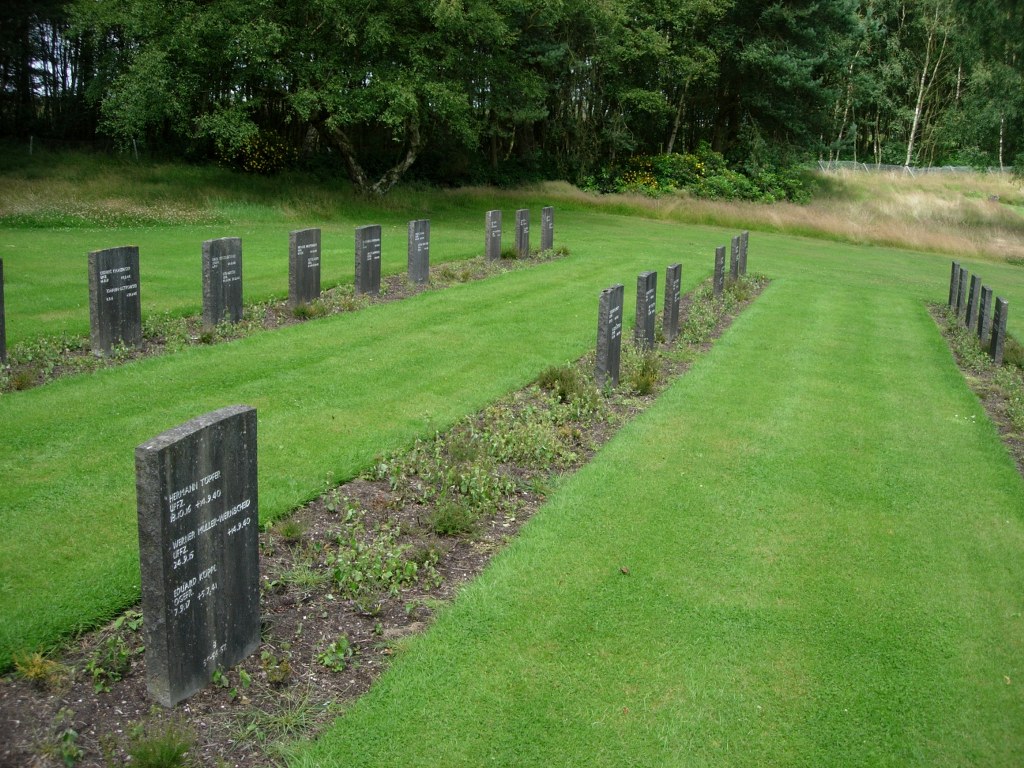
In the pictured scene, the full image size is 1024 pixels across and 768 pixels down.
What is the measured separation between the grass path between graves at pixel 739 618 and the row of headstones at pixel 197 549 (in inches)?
30.5

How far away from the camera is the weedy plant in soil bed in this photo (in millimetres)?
4457

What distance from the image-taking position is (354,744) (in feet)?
14.9

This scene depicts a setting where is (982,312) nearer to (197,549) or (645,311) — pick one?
(645,311)

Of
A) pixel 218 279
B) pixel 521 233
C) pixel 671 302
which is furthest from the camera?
pixel 521 233

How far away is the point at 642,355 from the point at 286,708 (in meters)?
8.20

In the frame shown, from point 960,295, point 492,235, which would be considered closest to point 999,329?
point 960,295

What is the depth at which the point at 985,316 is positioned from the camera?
619 inches

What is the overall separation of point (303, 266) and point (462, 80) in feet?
62.0

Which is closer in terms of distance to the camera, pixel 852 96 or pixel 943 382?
pixel 943 382

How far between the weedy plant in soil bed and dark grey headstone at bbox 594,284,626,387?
1.12 metres

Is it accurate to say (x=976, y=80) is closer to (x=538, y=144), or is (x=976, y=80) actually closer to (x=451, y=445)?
(x=538, y=144)

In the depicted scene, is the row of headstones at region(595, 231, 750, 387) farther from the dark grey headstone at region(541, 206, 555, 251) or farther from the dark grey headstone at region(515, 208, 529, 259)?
the dark grey headstone at region(541, 206, 555, 251)

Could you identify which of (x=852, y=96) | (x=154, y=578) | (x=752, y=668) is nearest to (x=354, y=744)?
(x=154, y=578)

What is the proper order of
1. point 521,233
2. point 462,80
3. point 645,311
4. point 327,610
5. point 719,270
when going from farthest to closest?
1. point 462,80
2. point 521,233
3. point 719,270
4. point 645,311
5. point 327,610
